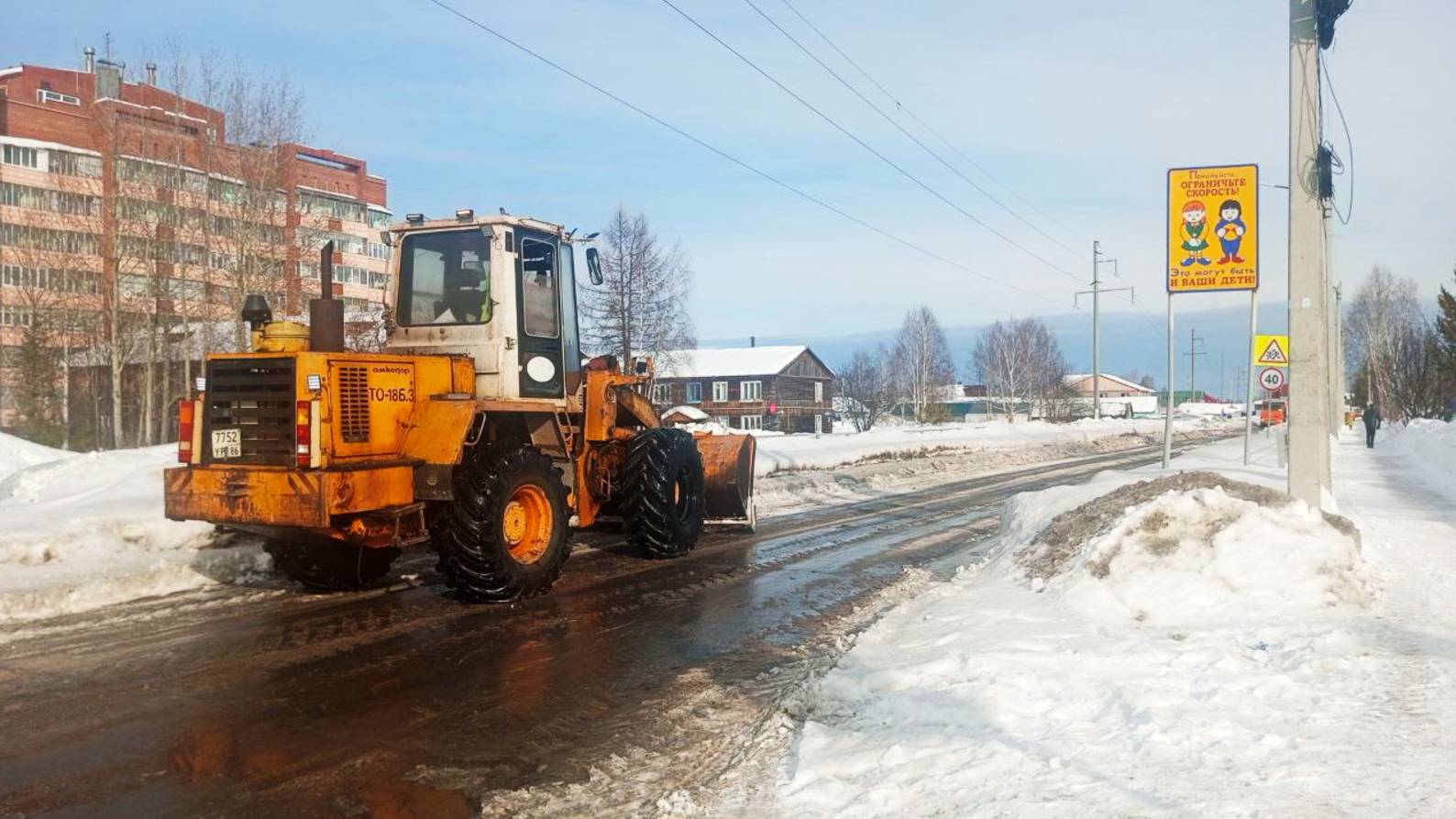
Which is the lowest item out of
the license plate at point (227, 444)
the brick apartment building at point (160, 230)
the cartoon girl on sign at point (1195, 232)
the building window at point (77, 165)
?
the license plate at point (227, 444)

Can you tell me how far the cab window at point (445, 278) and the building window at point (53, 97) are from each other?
2703 inches

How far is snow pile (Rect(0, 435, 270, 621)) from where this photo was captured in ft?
26.7

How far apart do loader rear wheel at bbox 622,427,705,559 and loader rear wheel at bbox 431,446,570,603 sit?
128 centimetres

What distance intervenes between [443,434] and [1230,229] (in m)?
13.7

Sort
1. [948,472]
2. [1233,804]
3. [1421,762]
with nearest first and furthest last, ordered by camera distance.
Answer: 1. [1233,804]
2. [1421,762]
3. [948,472]

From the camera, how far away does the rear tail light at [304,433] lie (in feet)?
24.4

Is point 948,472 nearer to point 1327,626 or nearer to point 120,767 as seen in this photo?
point 1327,626

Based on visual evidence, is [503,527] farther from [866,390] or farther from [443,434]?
[866,390]

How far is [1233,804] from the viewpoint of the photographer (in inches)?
147

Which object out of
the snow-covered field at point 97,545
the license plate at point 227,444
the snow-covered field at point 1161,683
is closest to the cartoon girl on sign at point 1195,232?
the snow-covered field at point 1161,683

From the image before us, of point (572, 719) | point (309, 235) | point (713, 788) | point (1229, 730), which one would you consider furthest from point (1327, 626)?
point (309, 235)

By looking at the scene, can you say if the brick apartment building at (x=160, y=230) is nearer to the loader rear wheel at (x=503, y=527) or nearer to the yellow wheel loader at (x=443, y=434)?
the yellow wheel loader at (x=443, y=434)

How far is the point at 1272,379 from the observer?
2289 cm

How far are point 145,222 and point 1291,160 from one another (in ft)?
106
